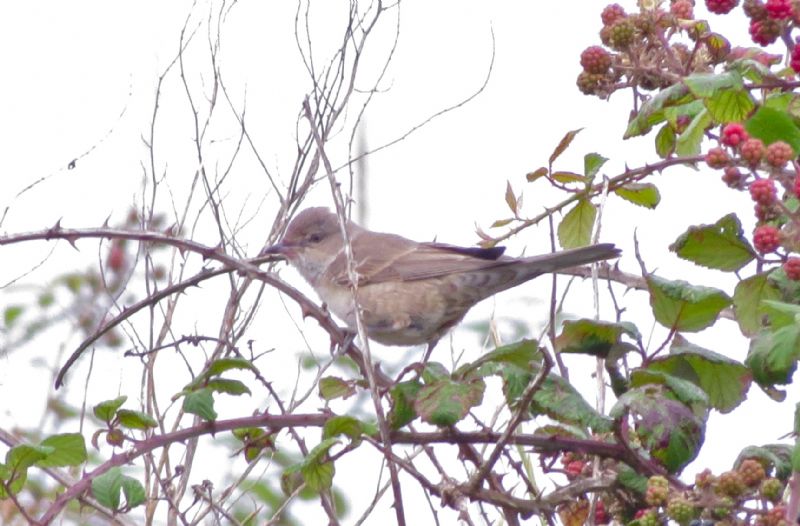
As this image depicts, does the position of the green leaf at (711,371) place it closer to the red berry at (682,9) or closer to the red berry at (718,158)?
the red berry at (718,158)

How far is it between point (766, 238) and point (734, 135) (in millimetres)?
243

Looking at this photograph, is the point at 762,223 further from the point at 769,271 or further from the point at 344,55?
the point at 344,55

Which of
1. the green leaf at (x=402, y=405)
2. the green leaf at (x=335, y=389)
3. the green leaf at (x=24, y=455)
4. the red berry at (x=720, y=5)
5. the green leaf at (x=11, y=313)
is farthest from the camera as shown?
the green leaf at (x=11, y=313)

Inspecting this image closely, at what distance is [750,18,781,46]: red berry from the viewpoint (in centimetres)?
284

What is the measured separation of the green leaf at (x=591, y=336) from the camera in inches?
105

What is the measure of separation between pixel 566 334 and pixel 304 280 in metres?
3.33

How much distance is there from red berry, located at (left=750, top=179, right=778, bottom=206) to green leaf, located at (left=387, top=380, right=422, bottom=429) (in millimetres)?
876

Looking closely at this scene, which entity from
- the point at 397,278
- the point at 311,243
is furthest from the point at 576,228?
the point at 311,243

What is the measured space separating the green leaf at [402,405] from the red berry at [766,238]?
2.78 ft

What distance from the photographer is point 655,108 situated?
287 centimetres

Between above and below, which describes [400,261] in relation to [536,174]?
above

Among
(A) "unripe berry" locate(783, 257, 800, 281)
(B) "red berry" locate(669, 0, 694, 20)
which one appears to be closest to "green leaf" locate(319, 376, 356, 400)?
(A) "unripe berry" locate(783, 257, 800, 281)

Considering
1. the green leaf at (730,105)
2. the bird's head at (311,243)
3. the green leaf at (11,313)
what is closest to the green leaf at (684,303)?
the green leaf at (730,105)

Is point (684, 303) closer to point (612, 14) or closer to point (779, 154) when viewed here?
point (779, 154)
